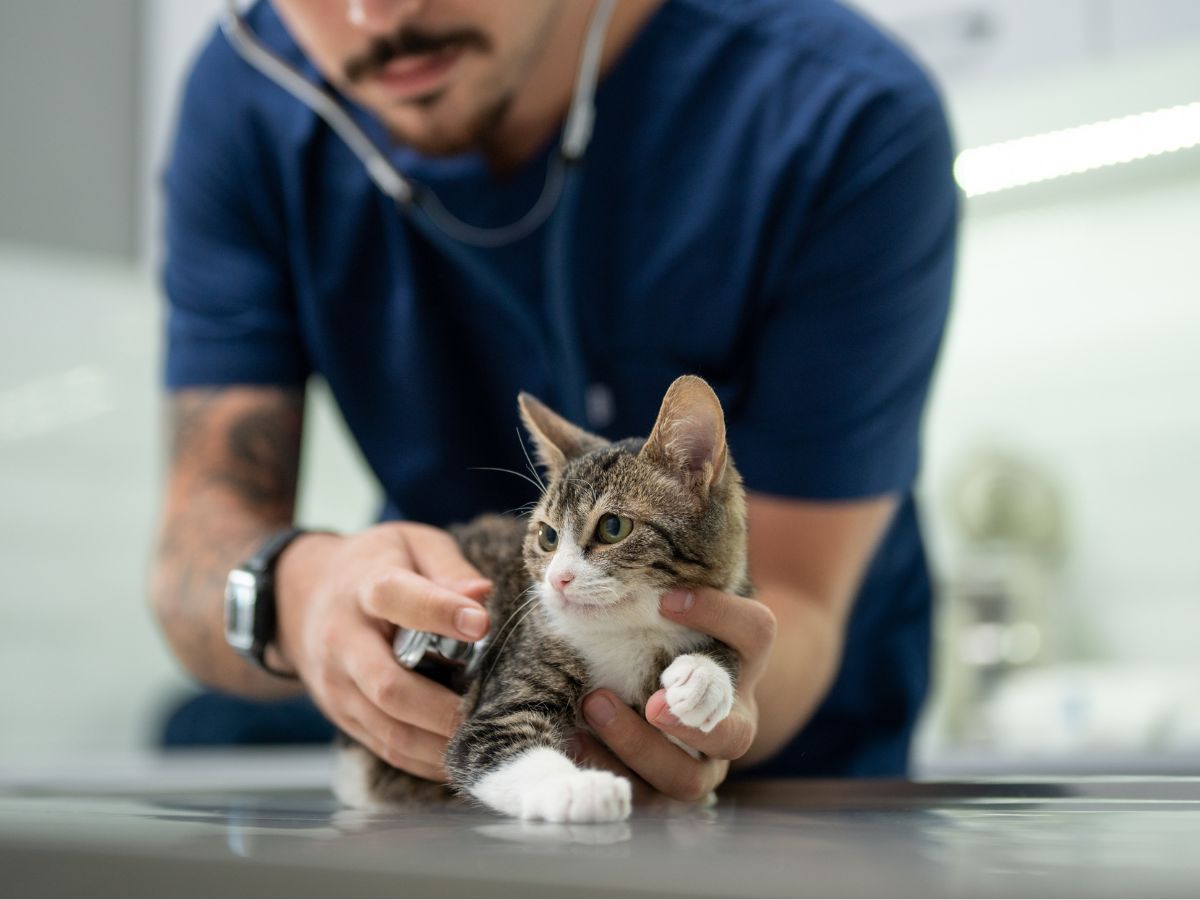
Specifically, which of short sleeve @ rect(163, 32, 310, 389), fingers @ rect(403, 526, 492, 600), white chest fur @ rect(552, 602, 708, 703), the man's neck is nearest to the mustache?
the man's neck

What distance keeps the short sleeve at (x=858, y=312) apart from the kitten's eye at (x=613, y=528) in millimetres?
320

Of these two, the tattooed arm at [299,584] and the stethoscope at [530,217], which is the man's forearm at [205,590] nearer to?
the tattooed arm at [299,584]

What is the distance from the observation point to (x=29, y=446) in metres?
2.56

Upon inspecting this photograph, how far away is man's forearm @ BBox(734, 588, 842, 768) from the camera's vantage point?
0.74m

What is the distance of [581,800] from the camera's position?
18.3 inches

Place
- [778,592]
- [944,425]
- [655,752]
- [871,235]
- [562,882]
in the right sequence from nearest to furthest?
1. [562,882]
2. [655,752]
3. [778,592]
4. [871,235]
5. [944,425]

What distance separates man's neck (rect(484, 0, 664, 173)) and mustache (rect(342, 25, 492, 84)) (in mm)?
108

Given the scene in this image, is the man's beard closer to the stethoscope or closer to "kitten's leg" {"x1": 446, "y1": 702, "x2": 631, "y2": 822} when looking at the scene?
the stethoscope

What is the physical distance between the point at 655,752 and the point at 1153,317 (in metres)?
2.04

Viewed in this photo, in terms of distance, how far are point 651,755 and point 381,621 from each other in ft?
0.60

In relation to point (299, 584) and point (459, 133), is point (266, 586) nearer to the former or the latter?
point (299, 584)

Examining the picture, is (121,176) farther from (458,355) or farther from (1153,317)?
(1153,317)

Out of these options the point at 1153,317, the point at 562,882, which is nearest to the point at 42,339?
the point at 1153,317

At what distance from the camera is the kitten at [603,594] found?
515mm
